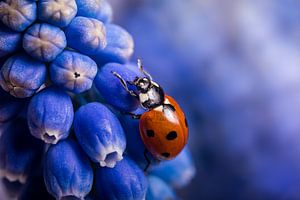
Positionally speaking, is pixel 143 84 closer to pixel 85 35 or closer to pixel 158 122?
pixel 158 122

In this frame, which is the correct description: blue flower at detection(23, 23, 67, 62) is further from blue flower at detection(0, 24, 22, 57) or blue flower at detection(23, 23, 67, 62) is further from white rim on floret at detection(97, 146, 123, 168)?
white rim on floret at detection(97, 146, 123, 168)

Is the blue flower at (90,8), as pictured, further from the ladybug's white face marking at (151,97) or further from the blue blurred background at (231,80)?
the blue blurred background at (231,80)

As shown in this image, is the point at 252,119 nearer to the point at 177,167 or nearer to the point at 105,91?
the point at 177,167

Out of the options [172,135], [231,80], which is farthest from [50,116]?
[231,80]

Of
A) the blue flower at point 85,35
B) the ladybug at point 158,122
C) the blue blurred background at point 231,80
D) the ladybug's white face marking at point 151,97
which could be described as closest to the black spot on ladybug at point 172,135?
the ladybug at point 158,122

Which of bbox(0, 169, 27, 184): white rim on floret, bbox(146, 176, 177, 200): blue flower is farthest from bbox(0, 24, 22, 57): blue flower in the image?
bbox(146, 176, 177, 200): blue flower

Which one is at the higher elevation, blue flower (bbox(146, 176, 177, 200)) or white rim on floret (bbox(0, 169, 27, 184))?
blue flower (bbox(146, 176, 177, 200))
